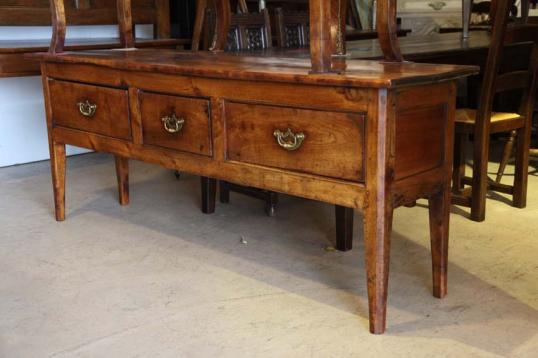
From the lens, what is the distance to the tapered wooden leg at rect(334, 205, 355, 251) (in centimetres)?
254

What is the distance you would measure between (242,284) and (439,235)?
0.68m

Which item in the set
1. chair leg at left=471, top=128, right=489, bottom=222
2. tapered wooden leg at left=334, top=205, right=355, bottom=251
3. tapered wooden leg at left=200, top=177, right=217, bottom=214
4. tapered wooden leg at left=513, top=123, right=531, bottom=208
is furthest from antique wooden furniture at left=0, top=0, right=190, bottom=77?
tapered wooden leg at left=513, top=123, right=531, bottom=208

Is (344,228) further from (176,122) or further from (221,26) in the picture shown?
(221,26)

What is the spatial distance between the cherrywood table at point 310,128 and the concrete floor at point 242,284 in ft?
0.55

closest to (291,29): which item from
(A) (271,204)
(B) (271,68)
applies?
(A) (271,204)

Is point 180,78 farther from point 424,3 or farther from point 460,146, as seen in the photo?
point 424,3

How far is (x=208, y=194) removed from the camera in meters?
3.11

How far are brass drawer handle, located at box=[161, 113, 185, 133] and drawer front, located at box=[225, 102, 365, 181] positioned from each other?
8.8 inches

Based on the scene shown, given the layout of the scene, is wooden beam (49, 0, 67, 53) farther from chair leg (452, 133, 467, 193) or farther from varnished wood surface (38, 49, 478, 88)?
chair leg (452, 133, 467, 193)

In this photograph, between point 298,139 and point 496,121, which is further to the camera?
point 496,121

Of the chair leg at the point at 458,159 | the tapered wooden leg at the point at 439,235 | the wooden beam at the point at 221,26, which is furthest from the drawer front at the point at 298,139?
the chair leg at the point at 458,159

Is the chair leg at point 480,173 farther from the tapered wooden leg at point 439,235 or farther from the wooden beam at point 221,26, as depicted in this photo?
the wooden beam at point 221,26

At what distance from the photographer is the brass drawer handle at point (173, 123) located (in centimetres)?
228

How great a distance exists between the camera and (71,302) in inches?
86.0
